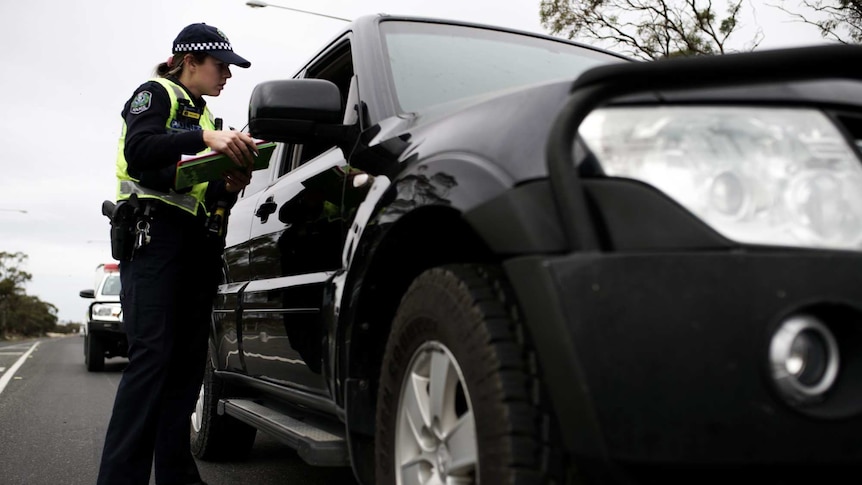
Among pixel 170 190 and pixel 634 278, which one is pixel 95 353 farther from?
pixel 634 278

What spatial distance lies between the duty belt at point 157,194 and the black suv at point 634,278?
4.76ft

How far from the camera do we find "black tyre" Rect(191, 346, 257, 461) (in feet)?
14.5

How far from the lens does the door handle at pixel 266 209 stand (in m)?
3.41

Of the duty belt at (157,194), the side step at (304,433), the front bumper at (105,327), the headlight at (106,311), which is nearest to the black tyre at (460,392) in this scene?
the side step at (304,433)

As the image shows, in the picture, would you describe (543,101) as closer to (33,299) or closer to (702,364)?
(702,364)

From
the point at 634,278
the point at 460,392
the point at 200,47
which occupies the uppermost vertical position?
the point at 200,47

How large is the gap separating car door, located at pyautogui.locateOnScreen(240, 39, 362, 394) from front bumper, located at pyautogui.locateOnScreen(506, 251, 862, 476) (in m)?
1.38

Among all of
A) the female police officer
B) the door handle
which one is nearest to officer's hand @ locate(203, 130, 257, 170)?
the female police officer

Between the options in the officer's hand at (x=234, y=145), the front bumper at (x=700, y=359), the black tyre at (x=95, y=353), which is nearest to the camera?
the front bumper at (x=700, y=359)

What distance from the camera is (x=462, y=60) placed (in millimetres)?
2920

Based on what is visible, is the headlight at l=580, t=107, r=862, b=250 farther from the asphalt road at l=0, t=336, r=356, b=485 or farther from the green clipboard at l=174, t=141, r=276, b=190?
the asphalt road at l=0, t=336, r=356, b=485

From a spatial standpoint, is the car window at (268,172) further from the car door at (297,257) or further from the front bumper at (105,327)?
the front bumper at (105,327)

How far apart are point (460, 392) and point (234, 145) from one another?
5.15 feet

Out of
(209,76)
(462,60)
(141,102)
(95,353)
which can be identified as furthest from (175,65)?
(95,353)
